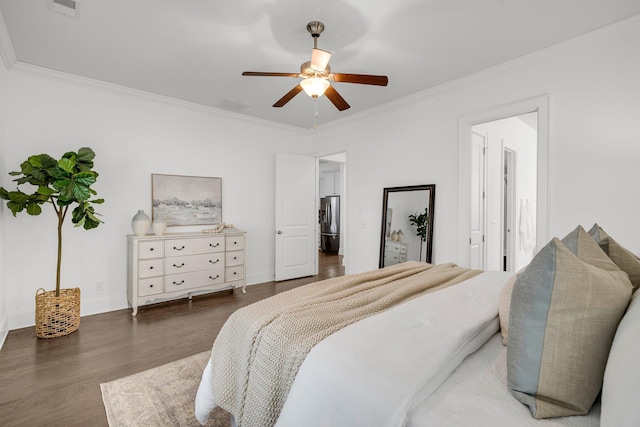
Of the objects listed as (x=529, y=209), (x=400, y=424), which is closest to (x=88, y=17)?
(x=400, y=424)

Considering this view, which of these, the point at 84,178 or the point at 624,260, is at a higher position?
the point at 84,178

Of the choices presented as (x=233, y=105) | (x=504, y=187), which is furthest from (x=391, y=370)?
(x=504, y=187)

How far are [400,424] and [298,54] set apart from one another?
3.00 meters

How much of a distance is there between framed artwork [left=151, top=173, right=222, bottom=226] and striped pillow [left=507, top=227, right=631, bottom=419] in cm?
418

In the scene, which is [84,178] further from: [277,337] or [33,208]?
[277,337]

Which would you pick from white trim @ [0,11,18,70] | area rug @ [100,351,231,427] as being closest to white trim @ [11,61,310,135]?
white trim @ [0,11,18,70]

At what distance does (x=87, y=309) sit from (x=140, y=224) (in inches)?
45.3

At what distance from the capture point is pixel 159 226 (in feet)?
12.5

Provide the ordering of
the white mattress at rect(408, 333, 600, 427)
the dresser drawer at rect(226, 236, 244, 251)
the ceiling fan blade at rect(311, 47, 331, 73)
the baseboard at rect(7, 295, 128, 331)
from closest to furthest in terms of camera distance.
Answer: the white mattress at rect(408, 333, 600, 427), the ceiling fan blade at rect(311, 47, 331, 73), the baseboard at rect(7, 295, 128, 331), the dresser drawer at rect(226, 236, 244, 251)

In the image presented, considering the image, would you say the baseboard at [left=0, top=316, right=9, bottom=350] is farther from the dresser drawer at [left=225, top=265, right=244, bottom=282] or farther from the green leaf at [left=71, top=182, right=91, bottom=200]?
the dresser drawer at [left=225, top=265, right=244, bottom=282]

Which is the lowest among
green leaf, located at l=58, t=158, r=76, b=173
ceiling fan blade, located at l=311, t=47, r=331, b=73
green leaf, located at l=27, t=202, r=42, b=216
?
green leaf, located at l=27, t=202, r=42, b=216

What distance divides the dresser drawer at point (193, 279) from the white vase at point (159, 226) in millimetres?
570

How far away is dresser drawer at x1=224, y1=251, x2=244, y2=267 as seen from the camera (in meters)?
4.30

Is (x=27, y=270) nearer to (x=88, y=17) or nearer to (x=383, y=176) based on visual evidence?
(x=88, y=17)
